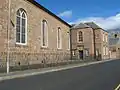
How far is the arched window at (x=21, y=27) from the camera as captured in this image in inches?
1208

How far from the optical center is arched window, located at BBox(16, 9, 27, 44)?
3068 cm

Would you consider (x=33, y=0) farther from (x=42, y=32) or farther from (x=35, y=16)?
(x=42, y=32)

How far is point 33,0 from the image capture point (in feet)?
114

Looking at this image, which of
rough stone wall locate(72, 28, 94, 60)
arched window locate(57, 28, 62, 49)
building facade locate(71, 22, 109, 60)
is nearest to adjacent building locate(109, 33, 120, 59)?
building facade locate(71, 22, 109, 60)

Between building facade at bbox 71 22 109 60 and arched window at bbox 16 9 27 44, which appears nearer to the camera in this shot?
arched window at bbox 16 9 27 44

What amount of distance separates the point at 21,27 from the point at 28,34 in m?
1.83

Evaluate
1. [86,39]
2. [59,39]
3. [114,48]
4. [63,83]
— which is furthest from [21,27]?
[114,48]

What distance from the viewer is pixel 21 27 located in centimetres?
3155

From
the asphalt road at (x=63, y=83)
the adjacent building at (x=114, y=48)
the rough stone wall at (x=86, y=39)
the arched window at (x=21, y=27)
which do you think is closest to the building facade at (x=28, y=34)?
the arched window at (x=21, y=27)

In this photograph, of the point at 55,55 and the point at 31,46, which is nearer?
→ the point at 31,46

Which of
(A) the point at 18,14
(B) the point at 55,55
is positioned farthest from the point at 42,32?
(A) the point at 18,14

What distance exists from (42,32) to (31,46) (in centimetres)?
618

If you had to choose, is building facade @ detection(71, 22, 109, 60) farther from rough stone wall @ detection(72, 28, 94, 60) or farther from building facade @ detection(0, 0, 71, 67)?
building facade @ detection(0, 0, 71, 67)

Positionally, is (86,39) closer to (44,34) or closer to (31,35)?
(44,34)
